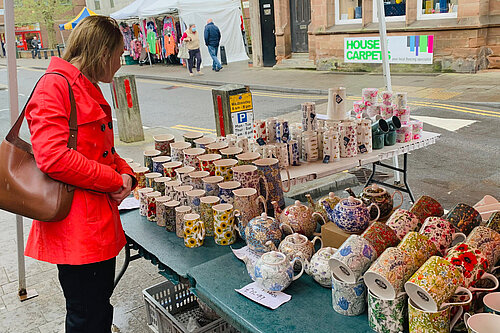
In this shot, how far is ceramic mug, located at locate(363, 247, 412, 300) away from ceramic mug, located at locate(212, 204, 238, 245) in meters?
0.90

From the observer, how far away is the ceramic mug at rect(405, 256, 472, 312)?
4.59 feet

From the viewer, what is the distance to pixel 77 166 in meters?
1.88

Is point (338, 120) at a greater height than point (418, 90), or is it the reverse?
point (338, 120)

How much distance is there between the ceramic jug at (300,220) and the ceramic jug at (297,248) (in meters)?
0.15

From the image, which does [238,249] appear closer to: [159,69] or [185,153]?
[185,153]

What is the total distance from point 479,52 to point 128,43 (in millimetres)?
16687

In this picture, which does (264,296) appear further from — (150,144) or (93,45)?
(150,144)

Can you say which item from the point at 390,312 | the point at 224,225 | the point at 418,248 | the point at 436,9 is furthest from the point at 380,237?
the point at 436,9

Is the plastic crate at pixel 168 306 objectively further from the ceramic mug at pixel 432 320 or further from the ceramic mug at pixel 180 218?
the ceramic mug at pixel 432 320

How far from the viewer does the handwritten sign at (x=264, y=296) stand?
175 cm

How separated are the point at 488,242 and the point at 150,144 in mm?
6644

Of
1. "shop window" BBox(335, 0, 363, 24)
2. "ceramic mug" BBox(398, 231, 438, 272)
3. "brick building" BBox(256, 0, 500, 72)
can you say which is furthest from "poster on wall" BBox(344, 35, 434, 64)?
"ceramic mug" BBox(398, 231, 438, 272)

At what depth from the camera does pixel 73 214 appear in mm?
1979

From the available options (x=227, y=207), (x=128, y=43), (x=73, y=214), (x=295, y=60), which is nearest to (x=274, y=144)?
(x=227, y=207)
